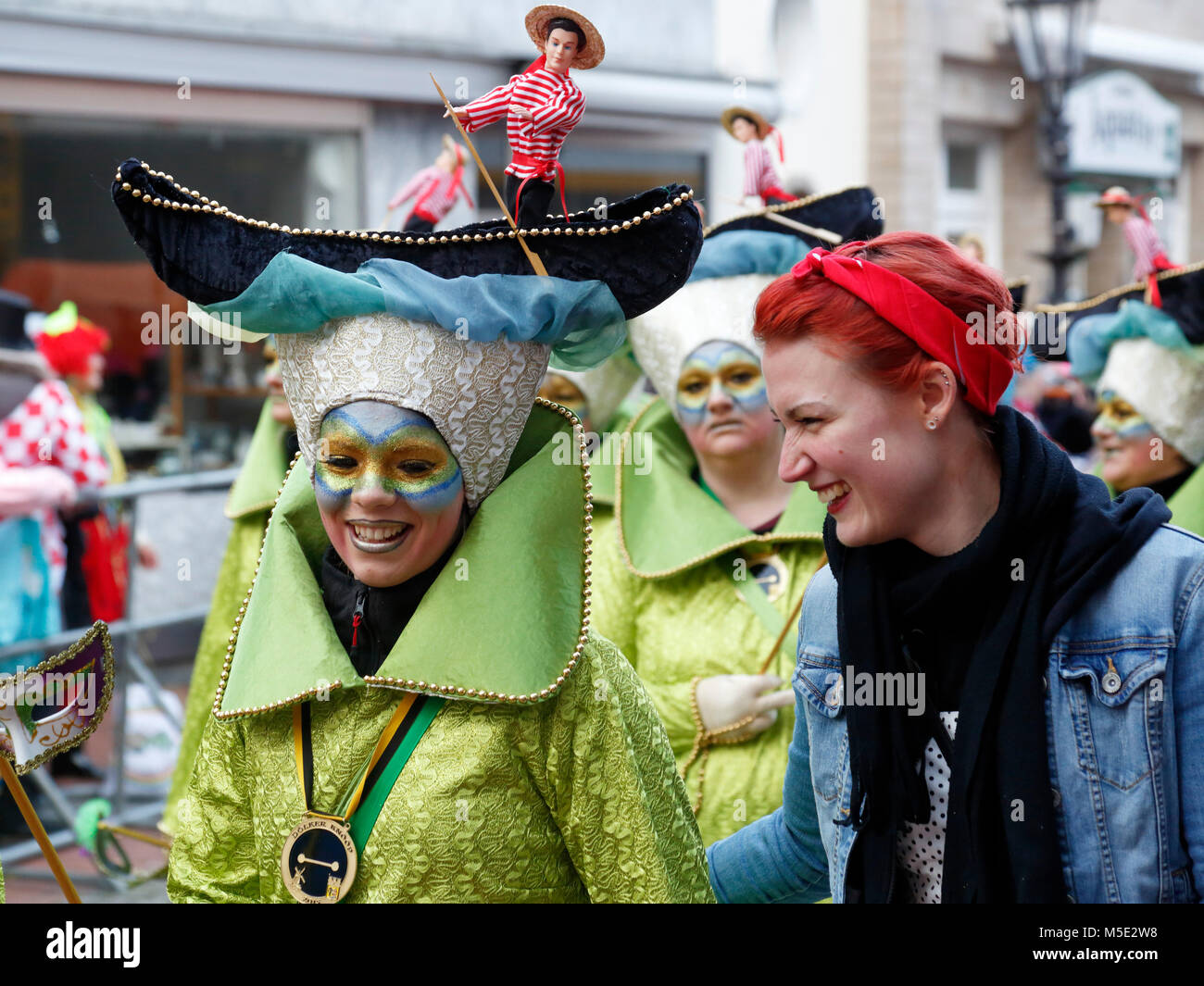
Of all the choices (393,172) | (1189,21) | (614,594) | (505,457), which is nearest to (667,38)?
(393,172)

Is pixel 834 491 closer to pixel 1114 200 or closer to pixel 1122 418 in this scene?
pixel 1114 200

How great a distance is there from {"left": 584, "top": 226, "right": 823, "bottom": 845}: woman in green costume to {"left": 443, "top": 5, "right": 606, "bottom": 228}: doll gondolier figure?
1080 mm

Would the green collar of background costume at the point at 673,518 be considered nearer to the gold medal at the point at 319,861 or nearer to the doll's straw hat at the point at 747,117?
the doll's straw hat at the point at 747,117

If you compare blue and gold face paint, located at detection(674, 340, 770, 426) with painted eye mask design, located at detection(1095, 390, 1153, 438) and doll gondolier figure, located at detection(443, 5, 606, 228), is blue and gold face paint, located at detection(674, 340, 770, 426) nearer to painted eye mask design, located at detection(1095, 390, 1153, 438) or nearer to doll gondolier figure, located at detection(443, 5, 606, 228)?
doll gondolier figure, located at detection(443, 5, 606, 228)

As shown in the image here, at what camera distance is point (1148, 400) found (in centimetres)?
487

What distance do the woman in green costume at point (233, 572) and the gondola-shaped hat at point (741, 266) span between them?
112cm

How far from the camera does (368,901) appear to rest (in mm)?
2209

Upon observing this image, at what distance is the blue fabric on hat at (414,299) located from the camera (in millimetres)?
2159

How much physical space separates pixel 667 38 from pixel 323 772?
849cm

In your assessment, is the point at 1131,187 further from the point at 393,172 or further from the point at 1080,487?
the point at 1080,487

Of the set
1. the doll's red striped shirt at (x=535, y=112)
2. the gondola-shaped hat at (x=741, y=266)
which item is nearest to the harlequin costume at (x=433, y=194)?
the gondola-shaped hat at (x=741, y=266)

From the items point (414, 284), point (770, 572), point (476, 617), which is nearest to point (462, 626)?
point (476, 617)

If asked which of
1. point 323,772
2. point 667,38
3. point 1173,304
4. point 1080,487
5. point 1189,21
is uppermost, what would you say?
point 1189,21

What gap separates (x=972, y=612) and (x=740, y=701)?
148cm
